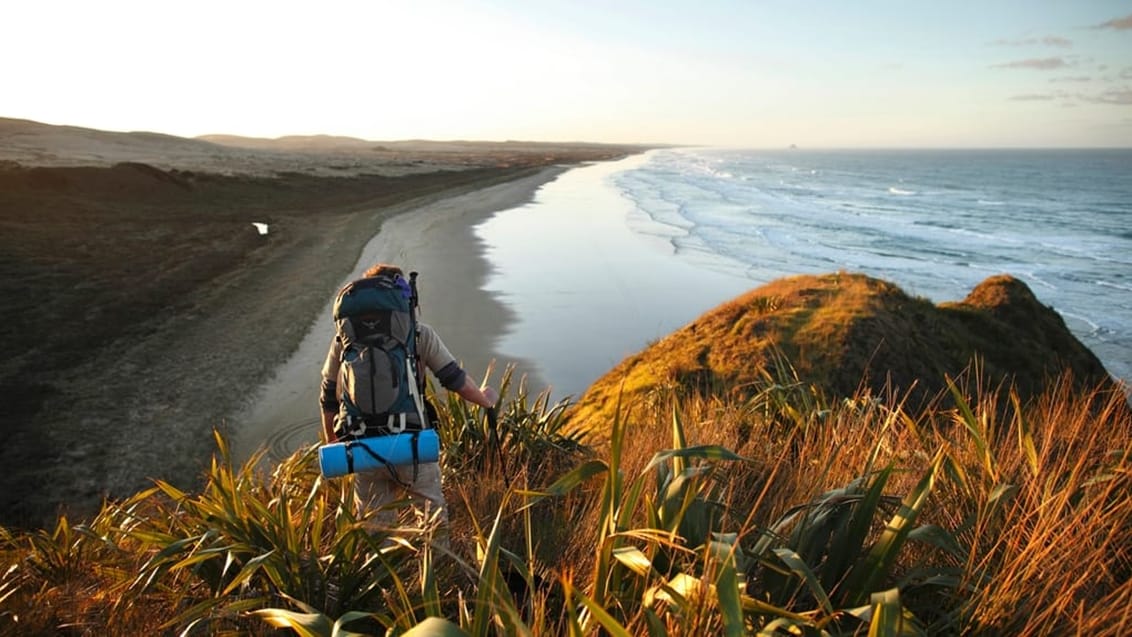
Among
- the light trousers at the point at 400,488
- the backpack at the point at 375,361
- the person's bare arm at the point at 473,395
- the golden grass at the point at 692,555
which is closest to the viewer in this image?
the golden grass at the point at 692,555

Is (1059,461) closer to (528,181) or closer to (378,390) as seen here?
(378,390)

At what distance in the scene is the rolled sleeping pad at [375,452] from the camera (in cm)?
299

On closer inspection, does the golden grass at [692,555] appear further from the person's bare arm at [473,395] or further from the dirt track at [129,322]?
the dirt track at [129,322]

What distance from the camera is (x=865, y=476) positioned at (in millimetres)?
2230

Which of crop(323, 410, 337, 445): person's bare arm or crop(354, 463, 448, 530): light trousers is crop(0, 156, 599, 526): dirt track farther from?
crop(354, 463, 448, 530): light trousers

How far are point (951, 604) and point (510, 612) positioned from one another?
4.41 feet

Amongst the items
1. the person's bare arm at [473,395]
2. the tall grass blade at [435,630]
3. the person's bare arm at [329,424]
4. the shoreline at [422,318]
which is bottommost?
the shoreline at [422,318]

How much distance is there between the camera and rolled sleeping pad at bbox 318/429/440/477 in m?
2.99

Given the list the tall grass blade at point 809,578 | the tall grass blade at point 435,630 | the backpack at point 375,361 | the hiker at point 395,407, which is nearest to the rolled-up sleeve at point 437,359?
the hiker at point 395,407

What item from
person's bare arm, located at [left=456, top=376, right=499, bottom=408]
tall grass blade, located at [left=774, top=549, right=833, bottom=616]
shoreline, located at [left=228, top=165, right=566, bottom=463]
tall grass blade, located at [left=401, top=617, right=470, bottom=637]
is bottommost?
shoreline, located at [left=228, top=165, right=566, bottom=463]

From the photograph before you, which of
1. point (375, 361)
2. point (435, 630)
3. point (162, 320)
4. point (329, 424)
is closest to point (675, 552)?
point (435, 630)

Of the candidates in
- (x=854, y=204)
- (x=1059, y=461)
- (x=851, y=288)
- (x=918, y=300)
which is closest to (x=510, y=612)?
(x=1059, y=461)

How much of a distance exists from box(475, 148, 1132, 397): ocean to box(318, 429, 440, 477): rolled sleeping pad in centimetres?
673

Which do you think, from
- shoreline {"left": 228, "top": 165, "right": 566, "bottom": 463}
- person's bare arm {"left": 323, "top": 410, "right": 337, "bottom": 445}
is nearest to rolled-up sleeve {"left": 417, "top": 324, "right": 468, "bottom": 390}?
person's bare arm {"left": 323, "top": 410, "right": 337, "bottom": 445}
